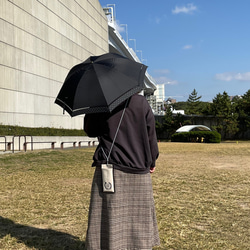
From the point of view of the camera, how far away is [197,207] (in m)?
5.32

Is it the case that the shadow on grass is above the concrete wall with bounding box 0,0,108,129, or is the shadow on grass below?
below

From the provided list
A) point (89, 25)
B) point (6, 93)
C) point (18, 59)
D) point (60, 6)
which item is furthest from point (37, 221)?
point (89, 25)

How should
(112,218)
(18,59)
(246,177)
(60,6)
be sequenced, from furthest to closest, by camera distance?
(60,6) < (18,59) < (246,177) < (112,218)

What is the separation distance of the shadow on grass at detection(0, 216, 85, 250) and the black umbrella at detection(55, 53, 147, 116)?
64.3 inches

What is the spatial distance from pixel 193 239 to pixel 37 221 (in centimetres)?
220

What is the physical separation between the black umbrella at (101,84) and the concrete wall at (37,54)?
699 inches

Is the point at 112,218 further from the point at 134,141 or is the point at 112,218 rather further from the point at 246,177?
the point at 246,177

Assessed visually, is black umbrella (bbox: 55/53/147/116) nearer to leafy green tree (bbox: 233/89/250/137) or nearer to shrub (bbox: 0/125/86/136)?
shrub (bbox: 0/125/86/136)

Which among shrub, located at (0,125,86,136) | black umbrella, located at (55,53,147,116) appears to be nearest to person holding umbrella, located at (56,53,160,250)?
black umbrella, located at (55,53,147,116)

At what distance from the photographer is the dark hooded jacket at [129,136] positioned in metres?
2.82

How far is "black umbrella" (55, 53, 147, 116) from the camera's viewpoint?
110 inches

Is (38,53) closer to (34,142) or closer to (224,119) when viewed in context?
(34,142)

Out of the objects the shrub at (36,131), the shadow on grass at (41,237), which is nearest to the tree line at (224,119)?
the shrub at (36,131)

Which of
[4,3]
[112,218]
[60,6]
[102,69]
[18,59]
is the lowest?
[112,218]
